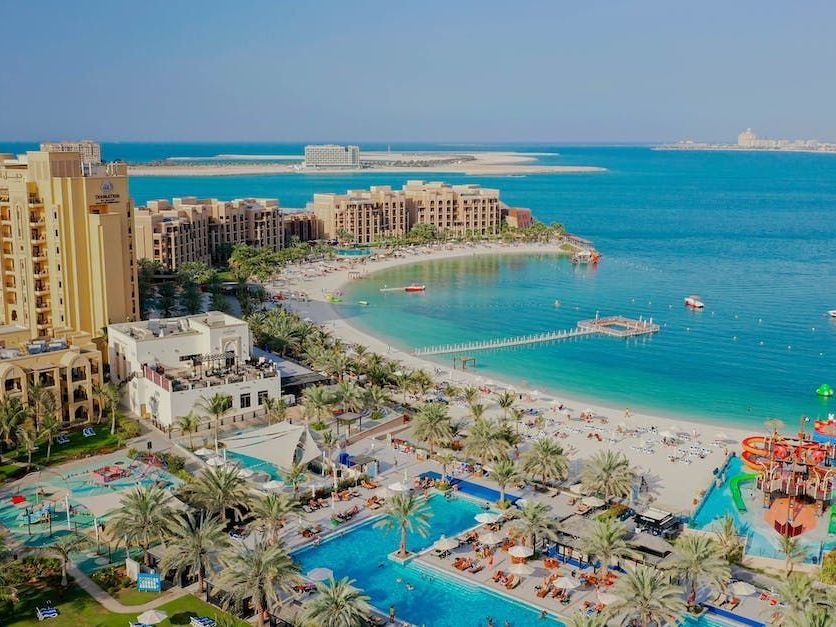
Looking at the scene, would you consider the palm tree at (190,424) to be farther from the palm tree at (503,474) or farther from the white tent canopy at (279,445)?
the palm tree at (503,474)

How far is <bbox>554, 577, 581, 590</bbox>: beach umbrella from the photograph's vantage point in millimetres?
34375

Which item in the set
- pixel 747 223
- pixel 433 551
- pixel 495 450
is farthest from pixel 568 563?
pixel 747 223

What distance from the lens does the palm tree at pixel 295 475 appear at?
44406 mm

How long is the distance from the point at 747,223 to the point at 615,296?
97.1 m

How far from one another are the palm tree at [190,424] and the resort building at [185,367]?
1768 mm

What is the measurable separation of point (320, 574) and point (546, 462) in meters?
15.2

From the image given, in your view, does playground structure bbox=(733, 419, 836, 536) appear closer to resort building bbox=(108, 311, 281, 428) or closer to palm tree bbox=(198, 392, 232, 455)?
palm tree bbox=(198, 392, 232, 455)

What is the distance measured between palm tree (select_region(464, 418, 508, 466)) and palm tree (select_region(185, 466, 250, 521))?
13372 millimetres

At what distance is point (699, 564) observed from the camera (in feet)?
111

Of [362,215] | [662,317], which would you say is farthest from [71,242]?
[362,215]

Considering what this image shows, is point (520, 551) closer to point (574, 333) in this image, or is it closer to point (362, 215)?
point (574, 333)

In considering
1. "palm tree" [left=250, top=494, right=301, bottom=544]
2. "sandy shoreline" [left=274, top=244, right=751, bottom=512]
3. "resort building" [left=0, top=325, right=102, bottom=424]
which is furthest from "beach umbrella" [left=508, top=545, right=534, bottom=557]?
"resort building" [left=0, top=325, right=102, bottom=424]

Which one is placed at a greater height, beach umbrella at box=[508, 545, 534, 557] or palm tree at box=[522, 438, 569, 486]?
palm tree at box=[522, 438, 569, 486]

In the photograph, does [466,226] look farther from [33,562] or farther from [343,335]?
[33,562]
